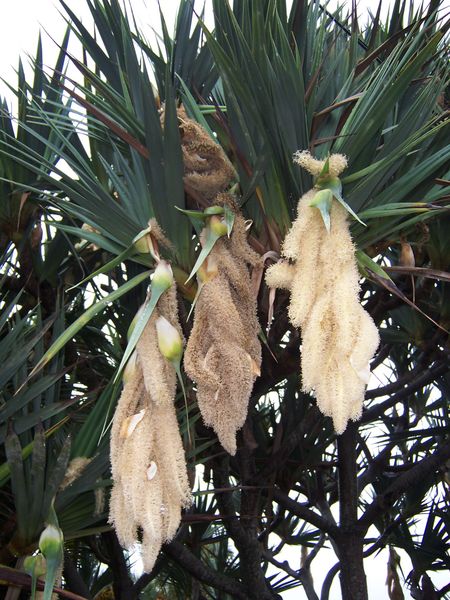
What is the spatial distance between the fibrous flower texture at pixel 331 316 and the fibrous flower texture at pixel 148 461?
0.29 meters

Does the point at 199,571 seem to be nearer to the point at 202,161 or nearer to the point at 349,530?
the point at 349,530

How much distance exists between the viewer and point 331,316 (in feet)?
5.30

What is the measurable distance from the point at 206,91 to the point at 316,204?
4.31 ft

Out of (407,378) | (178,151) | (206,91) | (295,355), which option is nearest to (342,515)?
(407,378)

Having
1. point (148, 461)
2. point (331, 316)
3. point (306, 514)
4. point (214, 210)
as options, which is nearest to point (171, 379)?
point (148, 461)

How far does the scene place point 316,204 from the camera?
5.74 ft

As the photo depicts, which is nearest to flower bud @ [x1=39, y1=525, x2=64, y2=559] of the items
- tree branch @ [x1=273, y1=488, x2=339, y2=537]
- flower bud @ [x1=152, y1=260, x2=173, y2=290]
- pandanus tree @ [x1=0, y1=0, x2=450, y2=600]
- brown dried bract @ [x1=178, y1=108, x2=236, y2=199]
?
pandanus tree @ [x1=0, y1=0, x2=450, y2=600]

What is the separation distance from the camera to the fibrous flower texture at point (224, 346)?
5.87 ft

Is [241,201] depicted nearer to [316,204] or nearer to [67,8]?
[316,204]

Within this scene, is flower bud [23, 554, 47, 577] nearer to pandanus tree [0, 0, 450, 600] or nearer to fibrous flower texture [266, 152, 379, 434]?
pandanus tree [0, 0, 450, 600]

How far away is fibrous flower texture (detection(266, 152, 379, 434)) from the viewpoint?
61.2 inches

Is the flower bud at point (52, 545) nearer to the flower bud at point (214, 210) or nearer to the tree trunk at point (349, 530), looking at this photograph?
the flower bud at point (214, 210)

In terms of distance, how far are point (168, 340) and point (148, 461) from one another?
0.85 feet

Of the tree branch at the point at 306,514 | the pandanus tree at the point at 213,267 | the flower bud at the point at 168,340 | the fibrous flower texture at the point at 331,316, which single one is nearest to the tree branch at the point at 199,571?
the pandanus tree at the point at 213,267
